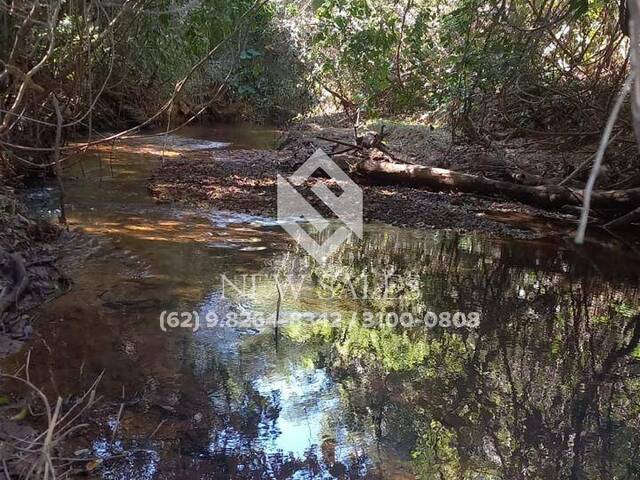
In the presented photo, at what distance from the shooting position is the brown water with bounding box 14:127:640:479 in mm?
3146

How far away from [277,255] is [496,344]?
8.55 feet

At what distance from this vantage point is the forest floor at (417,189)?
26.5ft

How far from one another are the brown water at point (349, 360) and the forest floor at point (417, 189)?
1212mm

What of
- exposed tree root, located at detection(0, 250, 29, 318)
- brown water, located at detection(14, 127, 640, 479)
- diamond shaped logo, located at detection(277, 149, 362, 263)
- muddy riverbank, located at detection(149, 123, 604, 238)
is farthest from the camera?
muddy riverbank, located at detection(149, 123, 604, 238)

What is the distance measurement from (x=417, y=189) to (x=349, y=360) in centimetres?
574

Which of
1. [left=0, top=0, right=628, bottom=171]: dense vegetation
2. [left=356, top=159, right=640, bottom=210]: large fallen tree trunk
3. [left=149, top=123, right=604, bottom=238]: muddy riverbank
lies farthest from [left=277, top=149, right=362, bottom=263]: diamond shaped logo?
[left=0, top=0, right=628, bottom=171]: dense vegetation

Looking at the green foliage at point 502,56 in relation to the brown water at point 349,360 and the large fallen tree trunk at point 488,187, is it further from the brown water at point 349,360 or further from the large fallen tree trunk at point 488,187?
the brown water at point 349,360

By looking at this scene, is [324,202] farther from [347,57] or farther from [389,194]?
[347,57]

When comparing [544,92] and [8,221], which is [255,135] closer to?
[544,92]

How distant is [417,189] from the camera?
9.56 m

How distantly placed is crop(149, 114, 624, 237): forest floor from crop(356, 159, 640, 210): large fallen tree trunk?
0.15 metres

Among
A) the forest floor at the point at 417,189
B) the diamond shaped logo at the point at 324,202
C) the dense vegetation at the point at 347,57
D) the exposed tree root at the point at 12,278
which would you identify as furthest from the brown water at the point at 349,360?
the dense vegetation at the point at 347,57

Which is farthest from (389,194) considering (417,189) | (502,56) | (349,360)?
(349,360)

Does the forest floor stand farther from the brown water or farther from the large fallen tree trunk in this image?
the brown water
